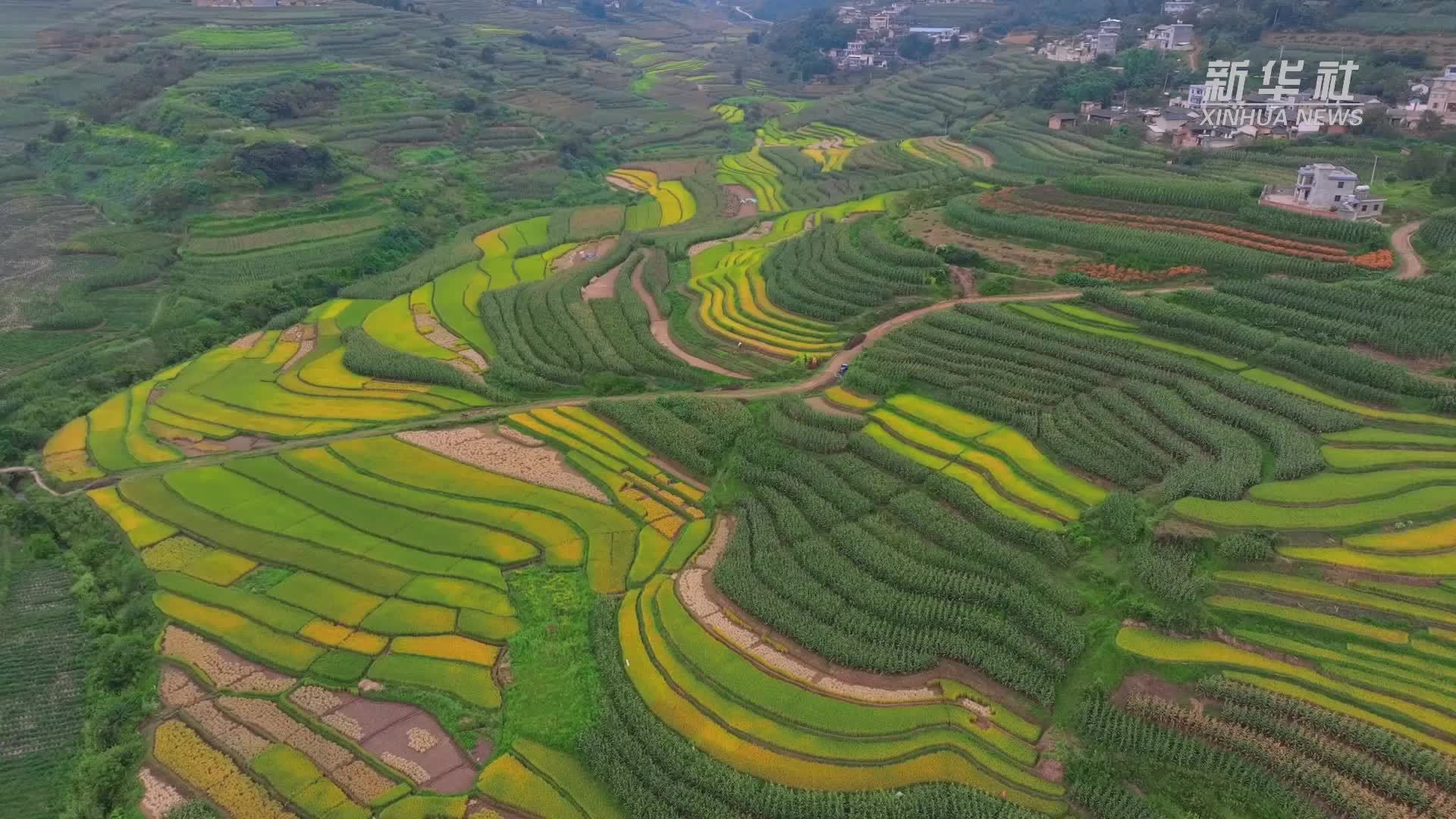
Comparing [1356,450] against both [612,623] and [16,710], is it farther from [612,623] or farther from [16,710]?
[16,710]

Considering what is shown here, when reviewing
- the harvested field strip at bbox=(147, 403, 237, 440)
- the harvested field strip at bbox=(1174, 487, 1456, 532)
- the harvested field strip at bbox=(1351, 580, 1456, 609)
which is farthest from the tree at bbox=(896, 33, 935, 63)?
the harvested field strip at bbox=(1351, 580, 1456, 609)

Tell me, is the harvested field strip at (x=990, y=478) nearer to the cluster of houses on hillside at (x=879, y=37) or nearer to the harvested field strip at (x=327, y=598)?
the harvested field strip at (x=327, y=598)

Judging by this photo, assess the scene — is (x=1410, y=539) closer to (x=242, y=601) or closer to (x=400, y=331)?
(x=242, y=601)

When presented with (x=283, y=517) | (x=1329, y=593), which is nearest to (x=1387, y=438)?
(x=1329, y=593)

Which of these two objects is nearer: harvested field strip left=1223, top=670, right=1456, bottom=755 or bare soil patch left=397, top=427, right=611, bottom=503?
harvested field strip left=1223, top=670, right=1456, bottom=755

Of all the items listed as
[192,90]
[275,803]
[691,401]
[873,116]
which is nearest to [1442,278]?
[691,401]

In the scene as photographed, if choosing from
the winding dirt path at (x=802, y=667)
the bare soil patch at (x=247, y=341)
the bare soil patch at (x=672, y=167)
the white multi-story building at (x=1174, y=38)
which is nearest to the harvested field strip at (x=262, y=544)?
the winding dirt path at (x=802, y=667)

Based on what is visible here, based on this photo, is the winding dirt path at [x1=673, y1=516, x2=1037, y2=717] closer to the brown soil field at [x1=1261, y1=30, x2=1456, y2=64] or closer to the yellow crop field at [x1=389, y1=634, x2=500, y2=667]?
the yellow crop field at [x1=389, y1=634, x2=500, y2=667]
